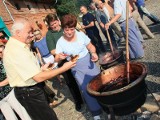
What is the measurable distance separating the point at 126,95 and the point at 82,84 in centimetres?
145

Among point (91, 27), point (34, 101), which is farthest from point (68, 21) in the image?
point (91, 27)

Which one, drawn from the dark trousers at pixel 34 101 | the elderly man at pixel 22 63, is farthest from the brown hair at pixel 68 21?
the dark trousers at pixel 34 101

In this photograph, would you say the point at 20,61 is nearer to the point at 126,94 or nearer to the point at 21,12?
the point at 126,94

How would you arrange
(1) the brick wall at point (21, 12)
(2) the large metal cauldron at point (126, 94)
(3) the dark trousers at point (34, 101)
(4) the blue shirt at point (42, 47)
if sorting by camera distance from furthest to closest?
(1) the brick wall at point (21, 12), (4) the blue shirt at point (42, 47), (3) the dark trousers at point (34, 101), (2) the large metal cauldron at point (126, 94)

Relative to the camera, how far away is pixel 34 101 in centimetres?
368

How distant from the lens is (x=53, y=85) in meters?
8.34

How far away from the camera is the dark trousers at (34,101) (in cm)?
361

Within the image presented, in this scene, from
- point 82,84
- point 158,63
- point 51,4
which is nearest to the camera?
point 82,84

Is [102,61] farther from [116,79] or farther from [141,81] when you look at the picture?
[141,81]

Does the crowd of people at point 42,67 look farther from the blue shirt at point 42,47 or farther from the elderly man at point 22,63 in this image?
the blue shirt at point 42,47

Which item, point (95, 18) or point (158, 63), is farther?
point (95, 18)

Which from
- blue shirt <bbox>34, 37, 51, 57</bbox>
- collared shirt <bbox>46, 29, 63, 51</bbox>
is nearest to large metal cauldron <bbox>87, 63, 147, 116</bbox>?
collared shirt <bbox>46, 29, 63, 51</bbox>

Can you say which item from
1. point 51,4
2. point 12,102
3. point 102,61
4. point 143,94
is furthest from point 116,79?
point 51,4

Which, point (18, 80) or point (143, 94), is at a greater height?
point (18, 80)
